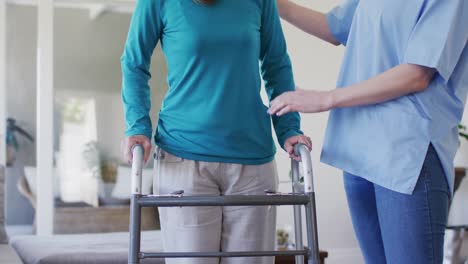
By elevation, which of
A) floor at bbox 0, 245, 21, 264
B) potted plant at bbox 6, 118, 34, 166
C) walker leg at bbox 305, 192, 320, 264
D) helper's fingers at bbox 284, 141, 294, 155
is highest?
potted plant at bbox 6, 118, 34, 166

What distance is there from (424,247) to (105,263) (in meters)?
1.91

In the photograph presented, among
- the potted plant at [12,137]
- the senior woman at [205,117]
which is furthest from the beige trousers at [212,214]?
the potted plant at [12,137]

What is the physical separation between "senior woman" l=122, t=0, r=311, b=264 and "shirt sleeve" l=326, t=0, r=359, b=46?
0.99 feet

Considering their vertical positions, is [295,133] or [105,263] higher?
[295,133]

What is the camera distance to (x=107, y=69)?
6215mm

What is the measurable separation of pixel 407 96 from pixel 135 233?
0.73 metres

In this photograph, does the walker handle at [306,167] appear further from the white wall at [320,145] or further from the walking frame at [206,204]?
the white wall at [320,145]

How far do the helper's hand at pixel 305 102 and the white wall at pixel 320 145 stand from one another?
13.7 ft

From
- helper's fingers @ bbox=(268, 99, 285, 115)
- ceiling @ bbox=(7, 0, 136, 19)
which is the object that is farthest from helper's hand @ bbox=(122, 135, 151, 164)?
ceiling @ bbox=(7, 0, 136, 19)

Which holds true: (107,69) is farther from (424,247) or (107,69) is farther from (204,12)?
(424,247)

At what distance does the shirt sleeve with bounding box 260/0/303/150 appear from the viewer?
2.14 metres

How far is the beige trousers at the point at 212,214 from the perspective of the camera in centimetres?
194

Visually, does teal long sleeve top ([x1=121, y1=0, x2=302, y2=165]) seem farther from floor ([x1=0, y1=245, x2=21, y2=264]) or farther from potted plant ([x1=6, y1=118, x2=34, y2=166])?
potted plant ([x1=6, y1=118, x2=34, y2=166])

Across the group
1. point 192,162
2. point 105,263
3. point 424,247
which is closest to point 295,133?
point 192,162
